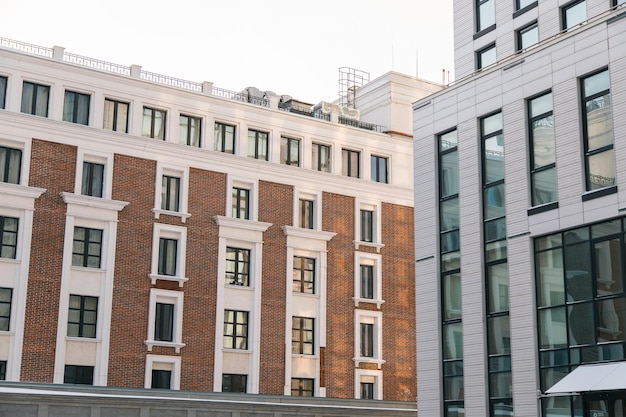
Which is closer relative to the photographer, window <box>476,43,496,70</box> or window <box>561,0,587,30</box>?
window <box>561,0,587,30</box>

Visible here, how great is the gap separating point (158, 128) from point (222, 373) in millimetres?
12292

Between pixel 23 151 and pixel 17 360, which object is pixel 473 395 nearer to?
pixel 17 360

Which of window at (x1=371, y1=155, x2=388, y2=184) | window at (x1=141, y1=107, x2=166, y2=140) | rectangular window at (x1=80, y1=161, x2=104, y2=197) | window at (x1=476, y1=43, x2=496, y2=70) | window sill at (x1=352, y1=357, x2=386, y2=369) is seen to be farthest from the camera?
window at (x1=371, y1=155, x2=388, y2=184)

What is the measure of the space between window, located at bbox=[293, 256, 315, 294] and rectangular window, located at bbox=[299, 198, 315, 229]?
175 cm

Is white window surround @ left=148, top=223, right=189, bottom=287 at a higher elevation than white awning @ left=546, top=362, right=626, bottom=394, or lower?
higher

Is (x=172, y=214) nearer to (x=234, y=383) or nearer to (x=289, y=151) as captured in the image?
(x=289, y=151)

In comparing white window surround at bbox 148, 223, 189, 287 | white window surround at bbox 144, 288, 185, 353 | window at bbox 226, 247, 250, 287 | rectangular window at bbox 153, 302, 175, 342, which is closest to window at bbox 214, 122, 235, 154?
white window surround at bbox 148, 223, 189, 287

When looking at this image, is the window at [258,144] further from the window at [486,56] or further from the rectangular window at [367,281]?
A: the window at [486,56]

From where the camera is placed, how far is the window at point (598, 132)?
92.6 feet

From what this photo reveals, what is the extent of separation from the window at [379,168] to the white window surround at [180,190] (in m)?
11.3

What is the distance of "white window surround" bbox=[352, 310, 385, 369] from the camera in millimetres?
51312

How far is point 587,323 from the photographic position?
2781 centimetres

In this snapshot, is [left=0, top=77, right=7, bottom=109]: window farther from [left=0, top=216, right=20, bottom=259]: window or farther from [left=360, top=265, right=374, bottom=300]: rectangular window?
[left=360, top=265, right=374, bottom=300]: rectangular window

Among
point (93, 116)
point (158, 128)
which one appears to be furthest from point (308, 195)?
point (93, 116)
